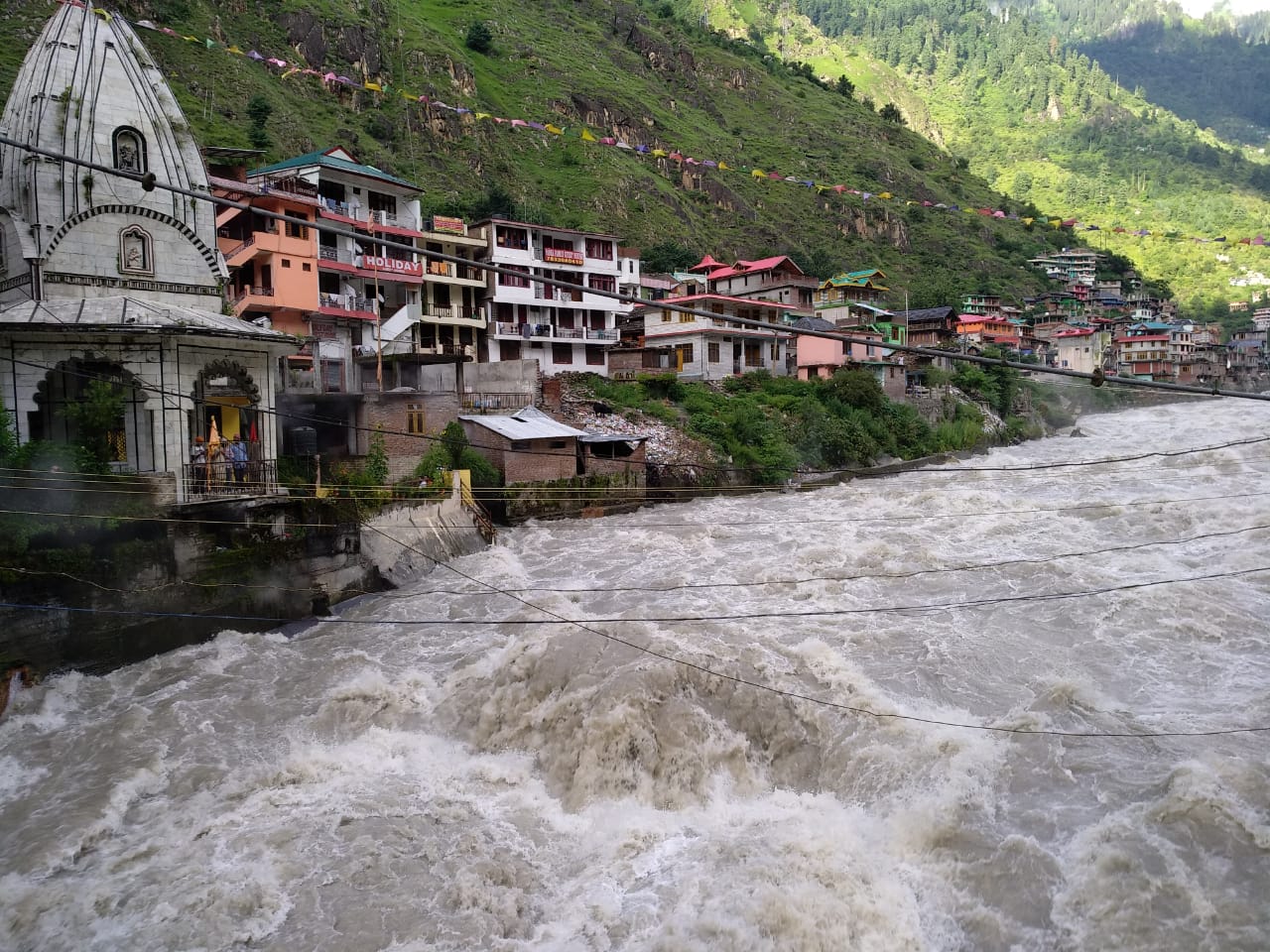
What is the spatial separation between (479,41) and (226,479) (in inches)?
3080

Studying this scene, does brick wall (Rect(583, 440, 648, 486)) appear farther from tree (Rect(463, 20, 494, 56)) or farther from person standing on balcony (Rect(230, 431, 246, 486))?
tree (Rect(463, 20, 494, 56))

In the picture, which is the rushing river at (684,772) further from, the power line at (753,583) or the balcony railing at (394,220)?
the balcony railing at (394,220)

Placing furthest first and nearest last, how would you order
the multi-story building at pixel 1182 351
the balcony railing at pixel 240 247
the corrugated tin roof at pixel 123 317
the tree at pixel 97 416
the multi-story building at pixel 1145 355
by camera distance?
the multi-story building at pixel 1182 351 → the multi-story building at pixel 1145 355 → the balcony railing at pixel 240 247 → the corrugated tin roof at pixel 123 317 → the tree at pixel 97 416

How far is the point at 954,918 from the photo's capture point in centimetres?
869

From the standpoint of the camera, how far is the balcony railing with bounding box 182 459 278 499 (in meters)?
16.9

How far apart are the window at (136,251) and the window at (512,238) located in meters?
20.5

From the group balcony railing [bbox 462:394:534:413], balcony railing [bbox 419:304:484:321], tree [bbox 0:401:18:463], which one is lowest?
tree [bbox 0:401:18:463]

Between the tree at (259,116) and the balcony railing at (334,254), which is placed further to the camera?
the tree at (259,116)

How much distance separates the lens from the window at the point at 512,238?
126 ft

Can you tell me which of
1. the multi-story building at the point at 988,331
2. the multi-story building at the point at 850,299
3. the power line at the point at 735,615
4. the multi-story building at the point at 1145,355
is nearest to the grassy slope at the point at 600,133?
the multi-story building at the point at 988,331

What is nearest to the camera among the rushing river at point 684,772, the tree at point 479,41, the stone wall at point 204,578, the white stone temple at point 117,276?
the rushing river at point 684,772

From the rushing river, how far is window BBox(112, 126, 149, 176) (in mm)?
10539

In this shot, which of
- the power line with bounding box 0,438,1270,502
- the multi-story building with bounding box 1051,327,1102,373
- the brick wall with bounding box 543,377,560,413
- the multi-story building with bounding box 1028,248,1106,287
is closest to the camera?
the power line with bounding box 0,438,1270,502

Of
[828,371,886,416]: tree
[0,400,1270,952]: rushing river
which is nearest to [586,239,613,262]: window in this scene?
[828,371,886,416]: tree
